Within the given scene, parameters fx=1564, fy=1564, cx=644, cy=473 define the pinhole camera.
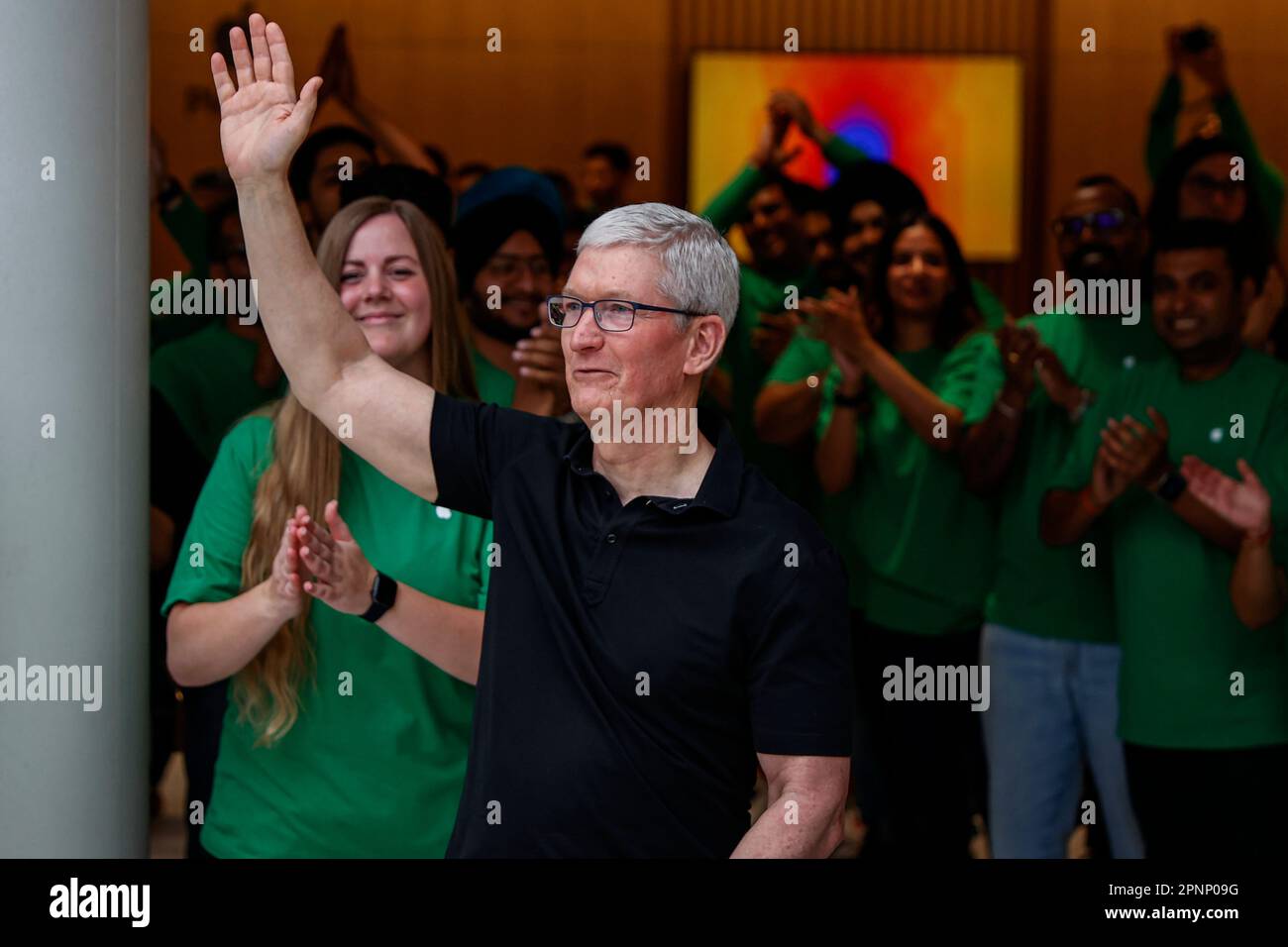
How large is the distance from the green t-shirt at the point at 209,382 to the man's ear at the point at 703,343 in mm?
1663

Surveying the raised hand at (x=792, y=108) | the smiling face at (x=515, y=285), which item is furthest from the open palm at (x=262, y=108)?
the raised hand at (x=792, y=108)

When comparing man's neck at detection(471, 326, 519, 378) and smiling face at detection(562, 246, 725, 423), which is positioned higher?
smiling face at detection(562, 246, 725, 423)

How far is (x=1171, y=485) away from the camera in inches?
120

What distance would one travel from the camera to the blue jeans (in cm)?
325

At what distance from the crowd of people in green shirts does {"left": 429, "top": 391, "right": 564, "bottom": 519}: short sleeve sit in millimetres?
370

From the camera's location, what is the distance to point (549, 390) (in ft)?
9.36

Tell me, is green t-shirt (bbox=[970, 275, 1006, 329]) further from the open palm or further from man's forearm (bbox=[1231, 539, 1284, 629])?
the open palm

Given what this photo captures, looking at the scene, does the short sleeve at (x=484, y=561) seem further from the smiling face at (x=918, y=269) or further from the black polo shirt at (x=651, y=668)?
the smiling face at (x=918, y=269)

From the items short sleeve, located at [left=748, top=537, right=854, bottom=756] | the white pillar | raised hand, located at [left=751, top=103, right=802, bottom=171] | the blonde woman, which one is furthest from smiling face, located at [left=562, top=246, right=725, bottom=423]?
raised hand, located at [left=751, top=103, right=802, bottom=171]

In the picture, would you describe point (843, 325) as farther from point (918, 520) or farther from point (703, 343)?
point (703, 343)

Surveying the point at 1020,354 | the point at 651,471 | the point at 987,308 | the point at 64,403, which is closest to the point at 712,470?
the point at 651,471

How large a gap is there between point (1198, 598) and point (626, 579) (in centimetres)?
168

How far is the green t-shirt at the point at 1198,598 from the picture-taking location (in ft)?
9.91
